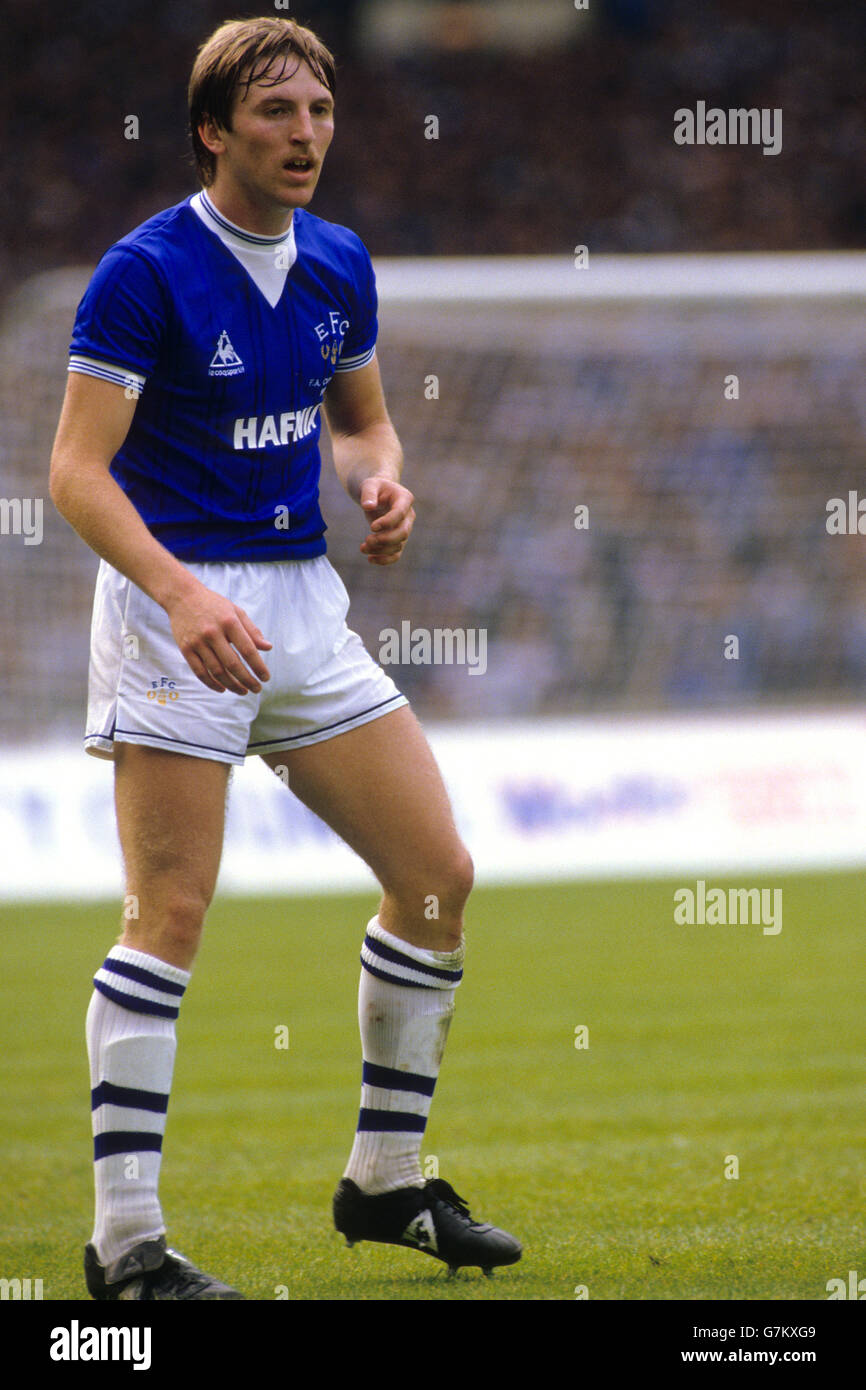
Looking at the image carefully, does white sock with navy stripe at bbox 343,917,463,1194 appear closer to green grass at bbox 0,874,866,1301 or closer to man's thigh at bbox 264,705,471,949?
man's thigh at bbox 264,705,471,949

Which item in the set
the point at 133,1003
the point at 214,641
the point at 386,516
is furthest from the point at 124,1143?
the point at 386,516

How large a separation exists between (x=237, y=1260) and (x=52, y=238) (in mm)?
16001

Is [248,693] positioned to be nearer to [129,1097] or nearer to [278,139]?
[129,1097]

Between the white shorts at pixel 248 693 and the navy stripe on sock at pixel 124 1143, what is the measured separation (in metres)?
0.64

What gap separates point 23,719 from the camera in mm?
11297

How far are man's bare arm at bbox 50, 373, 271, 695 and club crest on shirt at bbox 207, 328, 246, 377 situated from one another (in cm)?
16

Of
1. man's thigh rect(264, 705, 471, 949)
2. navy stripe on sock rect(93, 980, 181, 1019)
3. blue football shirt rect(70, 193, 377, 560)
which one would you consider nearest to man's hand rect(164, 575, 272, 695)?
blue football shirt rect(70, 193, 377, 560)

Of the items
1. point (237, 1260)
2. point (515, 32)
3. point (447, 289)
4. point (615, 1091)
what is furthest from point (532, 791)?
point (515, 32)

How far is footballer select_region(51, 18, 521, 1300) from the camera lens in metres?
2.93

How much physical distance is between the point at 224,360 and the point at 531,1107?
9.32ft

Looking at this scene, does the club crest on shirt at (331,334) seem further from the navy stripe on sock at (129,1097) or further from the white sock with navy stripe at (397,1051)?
the navy stripe on sock at (129,1097)

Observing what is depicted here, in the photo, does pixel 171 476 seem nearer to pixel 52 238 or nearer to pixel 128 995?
pixel 128 995

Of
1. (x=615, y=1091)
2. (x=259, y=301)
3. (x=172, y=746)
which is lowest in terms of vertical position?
(x=615, y=1091)

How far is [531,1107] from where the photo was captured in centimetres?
518
